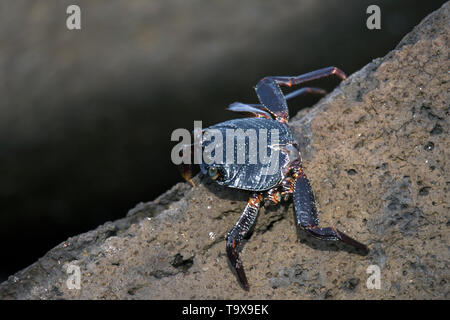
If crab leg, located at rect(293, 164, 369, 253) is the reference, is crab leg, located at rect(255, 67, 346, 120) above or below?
above

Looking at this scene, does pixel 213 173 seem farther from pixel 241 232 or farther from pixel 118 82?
pixel 118 82

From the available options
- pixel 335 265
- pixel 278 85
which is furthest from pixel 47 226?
pixel 335 265

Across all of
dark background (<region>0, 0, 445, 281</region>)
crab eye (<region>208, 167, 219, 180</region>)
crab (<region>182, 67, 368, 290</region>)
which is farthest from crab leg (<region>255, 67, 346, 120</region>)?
dark background (<region>0, 0, 445, 281</region>)

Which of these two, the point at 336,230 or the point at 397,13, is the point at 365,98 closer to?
the point at 336,230

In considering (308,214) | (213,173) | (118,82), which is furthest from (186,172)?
(118,82)

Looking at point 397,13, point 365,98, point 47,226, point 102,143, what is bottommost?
point 47,226

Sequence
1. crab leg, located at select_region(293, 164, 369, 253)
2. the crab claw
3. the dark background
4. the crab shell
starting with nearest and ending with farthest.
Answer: crab leg, located at select_region(293, 164, 369, 253) < the crab shell < the crab claw < the dark background

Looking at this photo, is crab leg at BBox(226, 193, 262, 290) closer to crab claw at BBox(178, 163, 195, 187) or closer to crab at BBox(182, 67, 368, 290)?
crab at BBox(182, 67, 368, 290)
